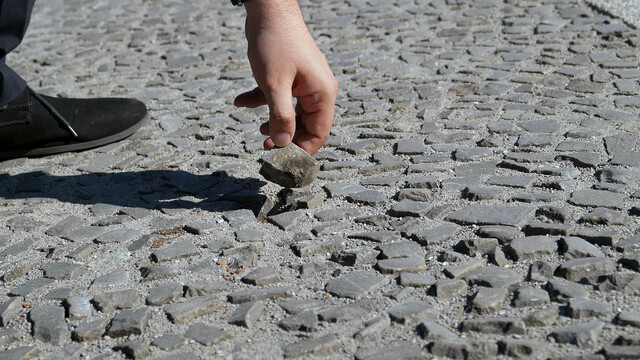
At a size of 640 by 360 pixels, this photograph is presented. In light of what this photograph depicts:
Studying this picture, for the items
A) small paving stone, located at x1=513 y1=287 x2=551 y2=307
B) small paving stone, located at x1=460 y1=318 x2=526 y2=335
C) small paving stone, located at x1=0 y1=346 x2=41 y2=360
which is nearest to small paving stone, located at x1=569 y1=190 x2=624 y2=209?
small paving stone, located at x1=513 y1=287 x2=551 y2=307

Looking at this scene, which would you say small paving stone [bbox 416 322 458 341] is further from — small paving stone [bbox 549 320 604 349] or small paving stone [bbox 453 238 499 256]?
small paving stone [bbox 453 238 499 256]

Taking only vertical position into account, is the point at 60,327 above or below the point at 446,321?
below

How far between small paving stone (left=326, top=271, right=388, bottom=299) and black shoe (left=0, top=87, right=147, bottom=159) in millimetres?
2018

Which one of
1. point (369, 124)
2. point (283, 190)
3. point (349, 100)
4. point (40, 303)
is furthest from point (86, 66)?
point (40, 303)

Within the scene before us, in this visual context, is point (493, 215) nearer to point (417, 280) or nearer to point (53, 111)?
point (417, 280)

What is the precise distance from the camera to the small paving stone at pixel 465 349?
200 centimetres

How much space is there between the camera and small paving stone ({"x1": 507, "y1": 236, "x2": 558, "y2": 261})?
2529 mm

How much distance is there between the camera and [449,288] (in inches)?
92.9

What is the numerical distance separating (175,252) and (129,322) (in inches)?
20.0

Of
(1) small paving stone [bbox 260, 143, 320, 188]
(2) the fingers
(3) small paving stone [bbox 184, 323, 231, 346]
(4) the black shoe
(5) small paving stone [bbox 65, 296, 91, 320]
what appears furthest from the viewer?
(4) the black shoe

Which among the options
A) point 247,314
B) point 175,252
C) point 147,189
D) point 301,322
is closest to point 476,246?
point 301,322

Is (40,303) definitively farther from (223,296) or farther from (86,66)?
(86,66)

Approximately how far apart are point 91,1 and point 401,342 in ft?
21.7

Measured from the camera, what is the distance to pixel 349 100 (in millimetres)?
4484
